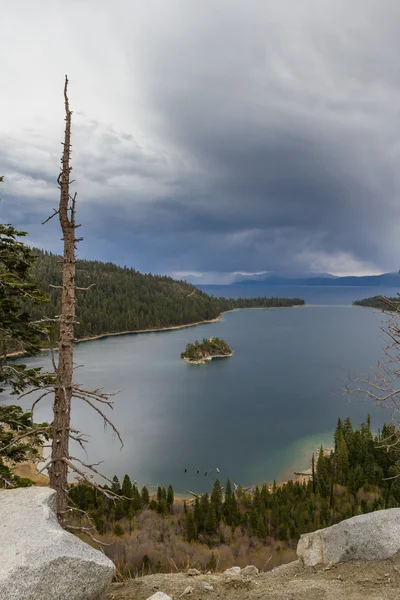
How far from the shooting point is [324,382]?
7981cm

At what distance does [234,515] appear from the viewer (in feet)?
96.8

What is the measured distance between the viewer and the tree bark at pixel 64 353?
752 centimetres

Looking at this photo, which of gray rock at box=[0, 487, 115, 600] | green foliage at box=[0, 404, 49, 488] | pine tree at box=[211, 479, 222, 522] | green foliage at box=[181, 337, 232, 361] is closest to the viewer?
gray rock at box=[0, 487, 115, 600]

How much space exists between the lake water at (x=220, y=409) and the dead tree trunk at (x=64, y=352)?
268 inches

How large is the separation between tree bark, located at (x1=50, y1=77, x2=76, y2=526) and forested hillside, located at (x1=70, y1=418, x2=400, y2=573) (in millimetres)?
15343

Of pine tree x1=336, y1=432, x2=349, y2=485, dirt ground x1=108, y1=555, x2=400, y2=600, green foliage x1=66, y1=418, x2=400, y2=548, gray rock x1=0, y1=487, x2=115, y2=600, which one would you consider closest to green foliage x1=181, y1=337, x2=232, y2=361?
pine tree x1=336, y1=432, x2=349, y2=485

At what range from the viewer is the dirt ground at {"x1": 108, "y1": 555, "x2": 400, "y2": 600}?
22.4 feet

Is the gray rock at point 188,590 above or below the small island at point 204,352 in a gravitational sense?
above

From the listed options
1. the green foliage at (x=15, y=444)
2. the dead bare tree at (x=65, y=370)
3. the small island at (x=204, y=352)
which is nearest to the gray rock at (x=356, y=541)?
the dead bare tree at (x=65, y=370)

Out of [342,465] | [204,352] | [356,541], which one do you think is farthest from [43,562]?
[204,352]

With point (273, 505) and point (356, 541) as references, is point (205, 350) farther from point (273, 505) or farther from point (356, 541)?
point (356, 541)

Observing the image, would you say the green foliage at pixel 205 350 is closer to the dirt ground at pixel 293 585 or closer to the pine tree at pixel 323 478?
the pine tree at pixel 323 478

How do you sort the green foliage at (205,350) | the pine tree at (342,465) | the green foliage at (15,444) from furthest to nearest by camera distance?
the green foliage at (205,350) → the pine tree at (342,465) → the green foliage at (15,444)

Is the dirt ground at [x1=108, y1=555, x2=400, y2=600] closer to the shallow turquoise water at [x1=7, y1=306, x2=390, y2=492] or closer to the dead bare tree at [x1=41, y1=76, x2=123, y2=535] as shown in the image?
the dead bare tree at [x1=41, y1=76, x2=123, y2=535]
